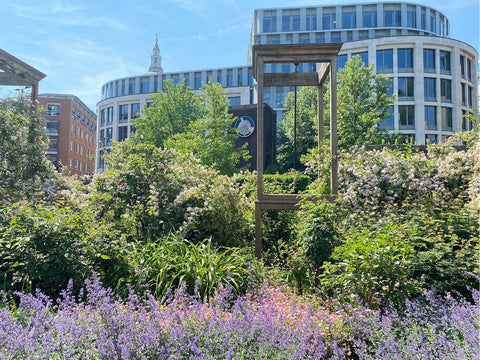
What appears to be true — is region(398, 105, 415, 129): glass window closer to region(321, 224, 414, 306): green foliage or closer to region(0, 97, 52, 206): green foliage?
region(0, 97, 52, 206): green foliage

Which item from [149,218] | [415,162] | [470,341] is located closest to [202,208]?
[149,218]

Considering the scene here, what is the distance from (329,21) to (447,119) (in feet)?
82.6

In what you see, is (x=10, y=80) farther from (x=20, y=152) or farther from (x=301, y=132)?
(x=301, y=132)

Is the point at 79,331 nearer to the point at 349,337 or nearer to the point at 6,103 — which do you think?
the point at 349,337

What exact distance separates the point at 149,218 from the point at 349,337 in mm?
4344

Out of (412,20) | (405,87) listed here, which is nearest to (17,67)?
(405,87)

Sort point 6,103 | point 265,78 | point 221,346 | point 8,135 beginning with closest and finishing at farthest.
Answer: point 221,346, point 265,78, point 8,135, point 6,103

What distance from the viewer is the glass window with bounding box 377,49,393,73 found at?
4222 cm

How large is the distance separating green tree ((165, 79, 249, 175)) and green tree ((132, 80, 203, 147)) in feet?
10.8

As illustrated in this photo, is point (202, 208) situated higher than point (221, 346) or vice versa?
point (202, 208)

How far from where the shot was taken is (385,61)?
4259 cm

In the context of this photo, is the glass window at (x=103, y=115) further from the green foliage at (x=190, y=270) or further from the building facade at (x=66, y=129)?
the green foliage at (x=190, y=270)

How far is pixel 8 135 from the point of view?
10133 millimetres

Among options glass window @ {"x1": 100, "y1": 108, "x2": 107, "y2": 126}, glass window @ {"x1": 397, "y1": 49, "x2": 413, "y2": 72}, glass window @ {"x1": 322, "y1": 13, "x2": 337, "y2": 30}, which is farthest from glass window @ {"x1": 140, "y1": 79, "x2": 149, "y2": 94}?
glass window @ {"x1": 397, "y1": 49, "x2": 413, "y2": 72}
